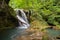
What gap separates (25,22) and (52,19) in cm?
645

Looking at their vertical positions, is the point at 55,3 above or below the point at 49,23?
above

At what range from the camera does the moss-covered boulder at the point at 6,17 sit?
32406 mm

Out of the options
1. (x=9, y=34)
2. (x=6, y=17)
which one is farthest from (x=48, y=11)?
(x=9, y=34)

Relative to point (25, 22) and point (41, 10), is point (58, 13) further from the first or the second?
point (25, 22)

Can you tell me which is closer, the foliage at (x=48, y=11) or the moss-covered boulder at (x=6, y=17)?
the moss-covered boulder at (x=6, y=17)

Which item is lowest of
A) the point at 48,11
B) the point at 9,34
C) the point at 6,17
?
the point at 48,11

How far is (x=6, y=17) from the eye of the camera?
3328 centimetres

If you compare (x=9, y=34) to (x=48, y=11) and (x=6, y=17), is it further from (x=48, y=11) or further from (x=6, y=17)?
(x=48, y=11)

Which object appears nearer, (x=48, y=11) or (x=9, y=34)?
(x=9, y=34)

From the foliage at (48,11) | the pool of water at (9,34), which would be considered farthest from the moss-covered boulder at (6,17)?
the foliage at (48,11)

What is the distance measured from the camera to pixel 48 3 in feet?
159

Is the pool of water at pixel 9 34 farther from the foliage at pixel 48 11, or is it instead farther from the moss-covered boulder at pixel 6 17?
the foliage at pixel 48 11

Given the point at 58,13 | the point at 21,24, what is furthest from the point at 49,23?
the point at 21,24

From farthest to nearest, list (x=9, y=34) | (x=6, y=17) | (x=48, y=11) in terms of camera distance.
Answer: (x=48, y=11)
(x=6, y=17)
(x=9, y=34)
